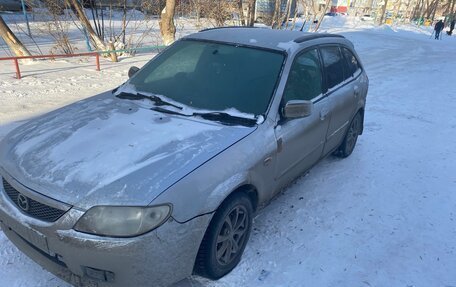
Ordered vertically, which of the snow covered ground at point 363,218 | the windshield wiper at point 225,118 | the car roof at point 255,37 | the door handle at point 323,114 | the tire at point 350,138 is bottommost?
the snow covered ground at point 363,218

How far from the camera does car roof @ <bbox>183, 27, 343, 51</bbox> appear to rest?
11.5ft

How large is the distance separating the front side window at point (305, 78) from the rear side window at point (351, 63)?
0.95 metres

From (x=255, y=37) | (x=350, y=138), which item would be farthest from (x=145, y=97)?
(x=350, y=138)

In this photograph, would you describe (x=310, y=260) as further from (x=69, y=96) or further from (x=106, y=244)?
(x=69, y=96)

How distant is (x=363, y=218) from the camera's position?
3689 mm

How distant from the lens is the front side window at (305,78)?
3317mm

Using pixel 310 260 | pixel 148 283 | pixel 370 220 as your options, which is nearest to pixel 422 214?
pixel 370 220

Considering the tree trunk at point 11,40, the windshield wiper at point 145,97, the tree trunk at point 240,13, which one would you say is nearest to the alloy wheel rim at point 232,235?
the windshield wiper at point 145,97

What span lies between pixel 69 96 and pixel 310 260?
616cm

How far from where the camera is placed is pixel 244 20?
49.7ft

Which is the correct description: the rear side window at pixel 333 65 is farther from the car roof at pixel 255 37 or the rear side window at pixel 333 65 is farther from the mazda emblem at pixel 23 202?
the mazda emblem at pixel 23 202

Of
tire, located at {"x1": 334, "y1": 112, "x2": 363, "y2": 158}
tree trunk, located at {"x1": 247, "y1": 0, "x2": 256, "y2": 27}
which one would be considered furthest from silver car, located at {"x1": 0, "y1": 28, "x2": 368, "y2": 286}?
tree trunk, located at {"x1": 247, "y1": 0, "x2": 256, "y2": 27}

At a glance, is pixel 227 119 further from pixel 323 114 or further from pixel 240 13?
pixel 240 13

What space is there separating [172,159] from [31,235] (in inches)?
38.4
